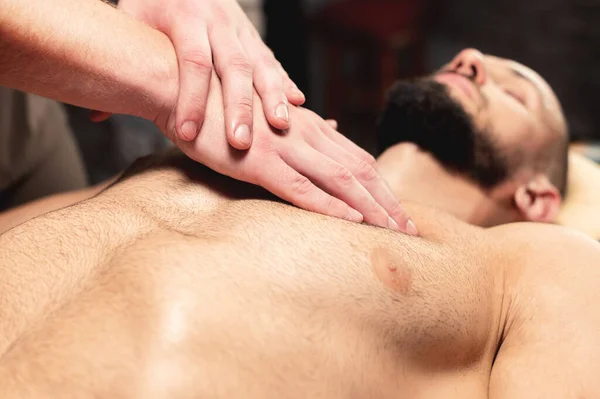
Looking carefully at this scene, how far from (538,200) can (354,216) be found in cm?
80

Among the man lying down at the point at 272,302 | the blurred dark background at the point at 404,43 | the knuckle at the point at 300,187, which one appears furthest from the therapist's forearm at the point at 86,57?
the blurred dark background at the point at 404,43

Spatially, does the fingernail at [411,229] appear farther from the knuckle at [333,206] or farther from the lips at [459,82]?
the lips at [459,82]

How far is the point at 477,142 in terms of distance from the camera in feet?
5.21

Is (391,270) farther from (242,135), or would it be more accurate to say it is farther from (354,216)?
(242,135)

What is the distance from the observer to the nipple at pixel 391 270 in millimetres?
979

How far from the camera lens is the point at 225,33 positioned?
1200mm

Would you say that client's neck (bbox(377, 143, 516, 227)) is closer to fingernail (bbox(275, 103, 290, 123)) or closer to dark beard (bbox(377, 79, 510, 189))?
dark beard (bbox(377, 79, 510, 189))

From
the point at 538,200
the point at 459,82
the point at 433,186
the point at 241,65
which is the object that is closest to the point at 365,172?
the point at 241,65

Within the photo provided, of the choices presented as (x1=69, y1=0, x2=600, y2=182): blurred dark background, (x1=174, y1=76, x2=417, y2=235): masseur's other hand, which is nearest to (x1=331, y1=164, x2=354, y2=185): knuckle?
(x1=174, y1=76, x2=417, y2=235): masseur's other hand

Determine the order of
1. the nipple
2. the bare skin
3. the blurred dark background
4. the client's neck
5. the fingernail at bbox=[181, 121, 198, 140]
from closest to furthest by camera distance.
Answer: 1. the bare skin
2. the nipple
3. the fingernail at bbox=[181, 121, 198, 140]
4. the client's neck
5. the blurred dark background

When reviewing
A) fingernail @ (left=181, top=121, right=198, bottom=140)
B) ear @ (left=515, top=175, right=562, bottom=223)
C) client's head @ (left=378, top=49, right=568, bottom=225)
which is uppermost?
fingernail @ (left=181, top=121, right=198, bottom=140)

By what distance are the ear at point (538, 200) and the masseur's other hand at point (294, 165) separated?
65cm

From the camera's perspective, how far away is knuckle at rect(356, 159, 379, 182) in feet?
3.86

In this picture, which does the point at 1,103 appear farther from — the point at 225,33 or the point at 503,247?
the point at 503,247
